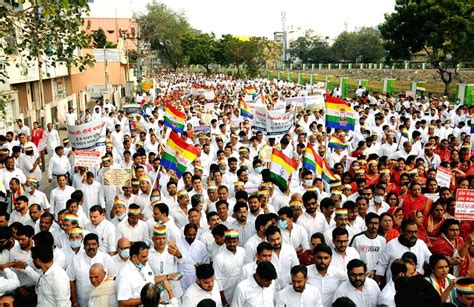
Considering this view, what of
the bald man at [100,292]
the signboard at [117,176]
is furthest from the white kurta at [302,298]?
the signboard at [117,176]

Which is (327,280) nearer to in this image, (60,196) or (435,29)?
(60,196)

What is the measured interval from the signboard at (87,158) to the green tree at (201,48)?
2601 inches

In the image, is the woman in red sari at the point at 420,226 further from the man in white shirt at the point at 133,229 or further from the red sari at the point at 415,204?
the man in white shirt at the point at 133,229

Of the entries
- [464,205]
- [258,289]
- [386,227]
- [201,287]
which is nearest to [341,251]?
[386,227]

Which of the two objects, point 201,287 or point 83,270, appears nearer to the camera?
point 201,287

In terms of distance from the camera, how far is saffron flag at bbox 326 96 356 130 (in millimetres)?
11789

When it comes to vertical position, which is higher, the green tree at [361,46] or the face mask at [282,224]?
the green tree at [361,46]

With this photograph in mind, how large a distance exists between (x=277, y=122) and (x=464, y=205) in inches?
224

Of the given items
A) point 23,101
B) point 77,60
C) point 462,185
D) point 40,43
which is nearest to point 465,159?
point 462,185

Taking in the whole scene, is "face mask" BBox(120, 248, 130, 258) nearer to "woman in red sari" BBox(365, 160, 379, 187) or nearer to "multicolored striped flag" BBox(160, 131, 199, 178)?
"multicolored striped flag" BBox(160, 131, 199, 178)

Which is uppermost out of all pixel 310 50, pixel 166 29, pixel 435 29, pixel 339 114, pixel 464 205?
pixel 166 29

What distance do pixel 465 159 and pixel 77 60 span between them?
8273 millimetres

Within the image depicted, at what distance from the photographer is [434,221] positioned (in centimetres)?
714

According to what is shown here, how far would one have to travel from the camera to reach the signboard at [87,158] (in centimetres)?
938
